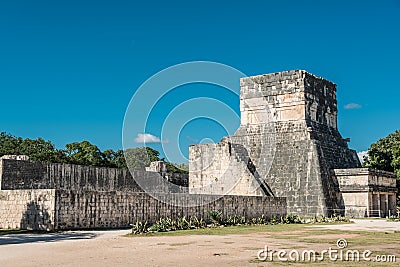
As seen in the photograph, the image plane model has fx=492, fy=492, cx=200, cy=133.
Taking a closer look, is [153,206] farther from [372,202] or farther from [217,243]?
[372,202]

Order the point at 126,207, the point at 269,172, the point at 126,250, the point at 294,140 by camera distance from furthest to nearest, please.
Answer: the point at 294,140 < the point at 269,172 < the point at 126,207 < the point at 126,250

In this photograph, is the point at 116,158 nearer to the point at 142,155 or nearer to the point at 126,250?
the point at 142,155

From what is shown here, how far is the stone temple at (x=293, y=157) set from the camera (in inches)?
942

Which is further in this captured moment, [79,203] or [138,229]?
[79,203]

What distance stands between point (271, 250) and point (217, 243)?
70.4 inches

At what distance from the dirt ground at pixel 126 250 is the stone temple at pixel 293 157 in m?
13.2

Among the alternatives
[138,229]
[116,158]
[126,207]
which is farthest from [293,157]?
[116,158]

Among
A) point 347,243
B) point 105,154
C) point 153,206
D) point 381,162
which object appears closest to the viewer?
point 347,243

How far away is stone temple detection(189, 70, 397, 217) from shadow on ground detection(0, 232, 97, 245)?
12.9 metres

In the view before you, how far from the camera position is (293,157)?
25.7 m

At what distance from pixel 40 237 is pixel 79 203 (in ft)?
7.66

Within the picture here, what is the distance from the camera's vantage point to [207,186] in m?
26.0

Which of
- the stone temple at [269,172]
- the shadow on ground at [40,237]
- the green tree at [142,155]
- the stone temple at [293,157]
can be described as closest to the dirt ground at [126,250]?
the shadow on ground at [40,237]

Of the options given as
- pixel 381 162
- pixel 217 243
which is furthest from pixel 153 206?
pixel 381 162
